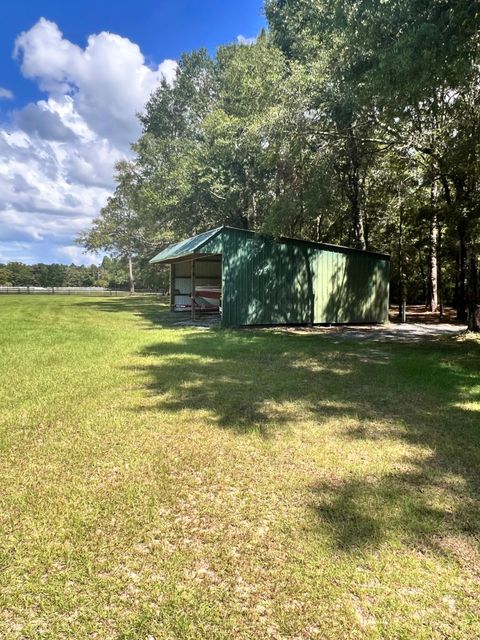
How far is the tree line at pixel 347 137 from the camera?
234 inches

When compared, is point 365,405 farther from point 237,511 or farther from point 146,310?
point 146,310

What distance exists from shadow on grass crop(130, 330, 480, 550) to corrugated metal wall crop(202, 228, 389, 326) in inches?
125

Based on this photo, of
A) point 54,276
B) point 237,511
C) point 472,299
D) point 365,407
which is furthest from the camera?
point 54,276

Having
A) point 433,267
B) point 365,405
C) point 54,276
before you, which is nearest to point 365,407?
point 365,405

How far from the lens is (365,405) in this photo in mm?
4465

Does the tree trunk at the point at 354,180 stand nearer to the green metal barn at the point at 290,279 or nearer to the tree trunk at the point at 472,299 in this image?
the green metal barn at the point at 290,279

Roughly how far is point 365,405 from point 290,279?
8.63 m

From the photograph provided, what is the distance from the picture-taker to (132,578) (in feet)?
5.96

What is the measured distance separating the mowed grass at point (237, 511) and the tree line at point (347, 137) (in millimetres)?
5140

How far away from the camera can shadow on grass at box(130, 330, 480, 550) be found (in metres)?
2.35

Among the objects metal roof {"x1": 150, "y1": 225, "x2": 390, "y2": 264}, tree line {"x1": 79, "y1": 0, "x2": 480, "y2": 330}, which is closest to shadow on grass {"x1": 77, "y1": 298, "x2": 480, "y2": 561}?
metal roof {"x1": 150, "y1": 225, "x2": 390, "y2": 264}

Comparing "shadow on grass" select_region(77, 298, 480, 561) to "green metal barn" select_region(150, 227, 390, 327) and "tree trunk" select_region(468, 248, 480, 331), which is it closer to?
"tree trunk" select_region(468, 248, 480, 331)

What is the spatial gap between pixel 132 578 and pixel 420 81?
697 centimetres

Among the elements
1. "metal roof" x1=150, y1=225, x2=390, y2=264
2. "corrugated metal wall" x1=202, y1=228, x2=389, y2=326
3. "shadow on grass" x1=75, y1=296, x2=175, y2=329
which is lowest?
"shadow on grass" x1=75, y1=296, x2=175, y2=329
